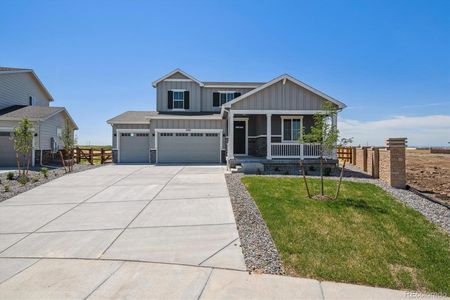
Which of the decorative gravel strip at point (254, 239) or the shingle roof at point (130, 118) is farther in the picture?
the shingle roof at point (130, 118)

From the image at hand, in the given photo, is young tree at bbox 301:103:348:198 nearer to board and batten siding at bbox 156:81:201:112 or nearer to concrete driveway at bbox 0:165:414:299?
concrete driveway at bbox 0:165:414:299

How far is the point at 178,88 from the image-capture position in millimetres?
23094

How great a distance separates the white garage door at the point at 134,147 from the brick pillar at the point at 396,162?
15787 mm

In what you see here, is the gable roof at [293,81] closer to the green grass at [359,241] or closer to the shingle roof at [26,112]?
the green grass at [359,241]

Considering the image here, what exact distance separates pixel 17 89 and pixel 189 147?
16079mm

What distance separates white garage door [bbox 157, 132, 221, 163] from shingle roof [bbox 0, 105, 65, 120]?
870 cm

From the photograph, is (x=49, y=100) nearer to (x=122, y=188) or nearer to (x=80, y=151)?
(x=80, y=151)

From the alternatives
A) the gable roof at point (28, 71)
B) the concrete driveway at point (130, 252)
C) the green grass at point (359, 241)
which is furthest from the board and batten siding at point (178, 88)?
the green grass at point (359, 241)

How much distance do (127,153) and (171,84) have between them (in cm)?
652

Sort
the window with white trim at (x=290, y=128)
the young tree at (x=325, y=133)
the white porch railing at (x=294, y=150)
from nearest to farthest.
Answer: the young tree at (x=325, y=133)
the white porch railing at (x=294, y=150)
the window with white trim at (x=290, y=128)

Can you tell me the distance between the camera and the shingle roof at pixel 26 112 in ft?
64.6

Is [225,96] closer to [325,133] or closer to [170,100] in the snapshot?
[170,100]

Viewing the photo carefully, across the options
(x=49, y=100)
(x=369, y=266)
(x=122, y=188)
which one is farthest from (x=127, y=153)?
(x=369, y=266)

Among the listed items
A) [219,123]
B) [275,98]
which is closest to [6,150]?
[219,123]
